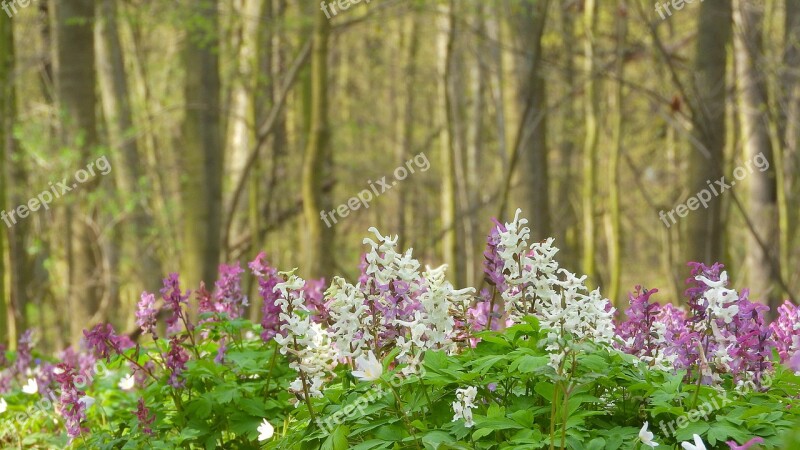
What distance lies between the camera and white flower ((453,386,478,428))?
271cm

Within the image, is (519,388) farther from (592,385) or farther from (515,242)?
(515,242)

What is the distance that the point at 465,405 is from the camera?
2.72 m

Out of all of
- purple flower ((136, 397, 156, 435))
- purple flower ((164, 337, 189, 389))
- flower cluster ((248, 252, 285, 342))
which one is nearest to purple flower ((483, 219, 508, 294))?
flower cluster ((248, 252, 285, 342))

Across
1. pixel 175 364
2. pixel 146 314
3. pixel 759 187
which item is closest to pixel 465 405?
pixel 175 364

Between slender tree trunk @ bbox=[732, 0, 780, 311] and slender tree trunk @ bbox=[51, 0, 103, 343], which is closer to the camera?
slender tree trunk @ bbox=[732, 0, 780, 311]

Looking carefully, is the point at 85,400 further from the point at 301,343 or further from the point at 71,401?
the point at 301,343

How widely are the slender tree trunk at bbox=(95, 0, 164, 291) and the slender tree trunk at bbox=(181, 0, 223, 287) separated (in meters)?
1.90

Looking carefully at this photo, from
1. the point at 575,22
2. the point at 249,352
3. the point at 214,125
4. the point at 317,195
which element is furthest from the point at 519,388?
the point at 575,22

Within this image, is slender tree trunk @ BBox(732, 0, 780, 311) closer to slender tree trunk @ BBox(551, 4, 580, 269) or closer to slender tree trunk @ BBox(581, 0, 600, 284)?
slender tree trunk @ BBox(581, 0, 600, 284)

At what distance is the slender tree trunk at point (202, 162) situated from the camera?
32.9 ft

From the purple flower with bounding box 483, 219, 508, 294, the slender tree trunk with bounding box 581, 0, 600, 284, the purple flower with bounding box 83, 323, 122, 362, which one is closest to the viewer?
the purple flower with bounding box 483, 219, 508, 294

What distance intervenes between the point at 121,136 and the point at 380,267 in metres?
10.1

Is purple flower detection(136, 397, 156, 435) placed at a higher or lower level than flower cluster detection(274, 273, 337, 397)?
lower

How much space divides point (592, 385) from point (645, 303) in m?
0.58
